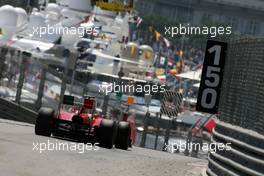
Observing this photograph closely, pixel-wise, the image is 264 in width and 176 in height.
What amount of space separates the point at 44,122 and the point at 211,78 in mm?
5598

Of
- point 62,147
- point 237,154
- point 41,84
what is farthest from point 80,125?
point 41,84

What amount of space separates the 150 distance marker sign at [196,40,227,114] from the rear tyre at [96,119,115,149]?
14.4 feet

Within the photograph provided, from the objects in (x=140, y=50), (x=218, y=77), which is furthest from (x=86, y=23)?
(x=218, y=77)

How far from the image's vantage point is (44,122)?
1870 cm

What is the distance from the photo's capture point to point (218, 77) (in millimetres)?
14219

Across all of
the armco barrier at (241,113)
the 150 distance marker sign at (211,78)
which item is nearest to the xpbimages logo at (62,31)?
the 150 distance marker sign at (211,78)

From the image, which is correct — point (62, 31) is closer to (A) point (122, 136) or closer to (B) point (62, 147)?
(A) point (122, 136)

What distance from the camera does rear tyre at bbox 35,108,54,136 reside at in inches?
735

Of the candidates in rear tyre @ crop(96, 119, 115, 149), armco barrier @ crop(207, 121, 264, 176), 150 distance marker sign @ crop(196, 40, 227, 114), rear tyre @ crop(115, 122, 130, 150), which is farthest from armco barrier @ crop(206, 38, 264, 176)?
rear tyre @ crop(115, 122, 130, 150)

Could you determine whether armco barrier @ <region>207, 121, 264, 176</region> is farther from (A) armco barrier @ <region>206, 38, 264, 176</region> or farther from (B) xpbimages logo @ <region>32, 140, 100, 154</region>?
(B) xpbimages logo @ <region>32, 140, 100, 154</region>

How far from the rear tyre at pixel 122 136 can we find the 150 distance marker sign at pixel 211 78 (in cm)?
532

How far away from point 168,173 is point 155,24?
14989 centimetres

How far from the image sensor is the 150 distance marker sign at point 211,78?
46.4ft

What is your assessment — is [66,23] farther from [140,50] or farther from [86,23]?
[140,50]
